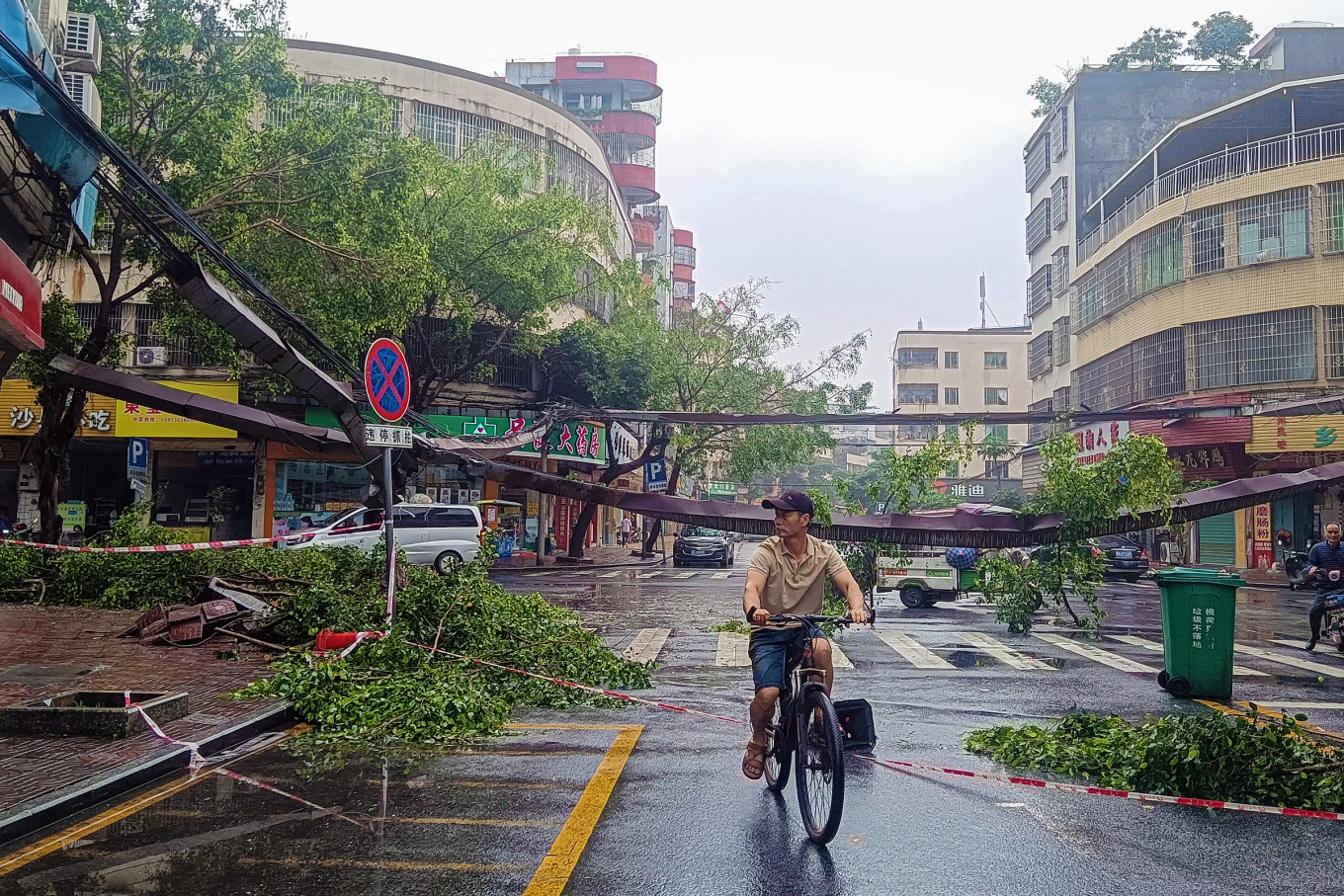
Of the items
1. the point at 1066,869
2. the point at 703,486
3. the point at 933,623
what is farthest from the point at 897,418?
the point at 703,486

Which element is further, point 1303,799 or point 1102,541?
point 1102,541

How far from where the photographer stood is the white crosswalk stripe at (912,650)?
12.3m

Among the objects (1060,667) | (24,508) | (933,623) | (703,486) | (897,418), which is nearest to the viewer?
(1060,667)

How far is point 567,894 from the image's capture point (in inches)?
178

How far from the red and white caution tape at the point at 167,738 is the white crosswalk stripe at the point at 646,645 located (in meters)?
5.18

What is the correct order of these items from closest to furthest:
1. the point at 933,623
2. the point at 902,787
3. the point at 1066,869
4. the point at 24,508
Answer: the point at 1066,869
the point at 902,787
the point at 933,623
the point at 24,508

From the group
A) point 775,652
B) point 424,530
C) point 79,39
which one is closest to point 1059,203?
point 424,530

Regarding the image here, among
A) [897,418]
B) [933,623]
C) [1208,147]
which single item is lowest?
[933,623]

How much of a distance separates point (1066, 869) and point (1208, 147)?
37897mm

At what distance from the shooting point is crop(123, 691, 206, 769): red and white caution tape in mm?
6797

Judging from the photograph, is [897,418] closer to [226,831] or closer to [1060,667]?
[1060,667]

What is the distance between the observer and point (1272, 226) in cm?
3259

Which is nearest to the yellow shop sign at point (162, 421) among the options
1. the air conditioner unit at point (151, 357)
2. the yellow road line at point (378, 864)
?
the air conditioner unit at point (151, 357)

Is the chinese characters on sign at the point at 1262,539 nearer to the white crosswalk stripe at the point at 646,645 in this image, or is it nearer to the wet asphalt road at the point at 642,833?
the white crosswalk stripe at the point at 646,645
